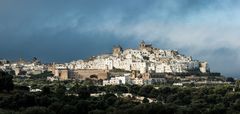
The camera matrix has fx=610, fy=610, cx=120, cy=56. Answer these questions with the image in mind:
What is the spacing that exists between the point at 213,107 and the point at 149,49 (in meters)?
106

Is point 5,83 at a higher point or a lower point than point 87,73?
lower

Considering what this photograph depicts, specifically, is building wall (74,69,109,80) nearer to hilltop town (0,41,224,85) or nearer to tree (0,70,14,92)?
hilltop town (0,41,224,85)

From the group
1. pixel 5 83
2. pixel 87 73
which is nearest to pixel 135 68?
pixel 87 73

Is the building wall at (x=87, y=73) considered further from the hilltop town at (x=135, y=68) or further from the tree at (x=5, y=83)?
the tree at (x=5, y=83)

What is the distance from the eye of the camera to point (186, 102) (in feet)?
177

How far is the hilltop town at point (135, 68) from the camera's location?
109750mm

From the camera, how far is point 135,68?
12825 centimetres

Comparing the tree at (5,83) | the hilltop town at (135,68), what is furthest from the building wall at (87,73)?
the tree at (5,83)

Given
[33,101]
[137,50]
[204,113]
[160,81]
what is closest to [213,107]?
[204,113]

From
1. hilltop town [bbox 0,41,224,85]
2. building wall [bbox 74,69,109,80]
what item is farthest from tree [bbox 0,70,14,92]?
building wall [bbox 74,69,109,80]

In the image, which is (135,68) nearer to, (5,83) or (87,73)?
(87,73)

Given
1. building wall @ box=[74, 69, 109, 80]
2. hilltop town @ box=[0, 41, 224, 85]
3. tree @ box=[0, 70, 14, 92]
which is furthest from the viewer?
building wall @ box=[74, 69, 109, 80]

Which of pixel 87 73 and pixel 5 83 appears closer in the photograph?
pixel 5 83

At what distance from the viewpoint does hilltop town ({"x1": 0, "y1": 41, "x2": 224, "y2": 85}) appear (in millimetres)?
109750
